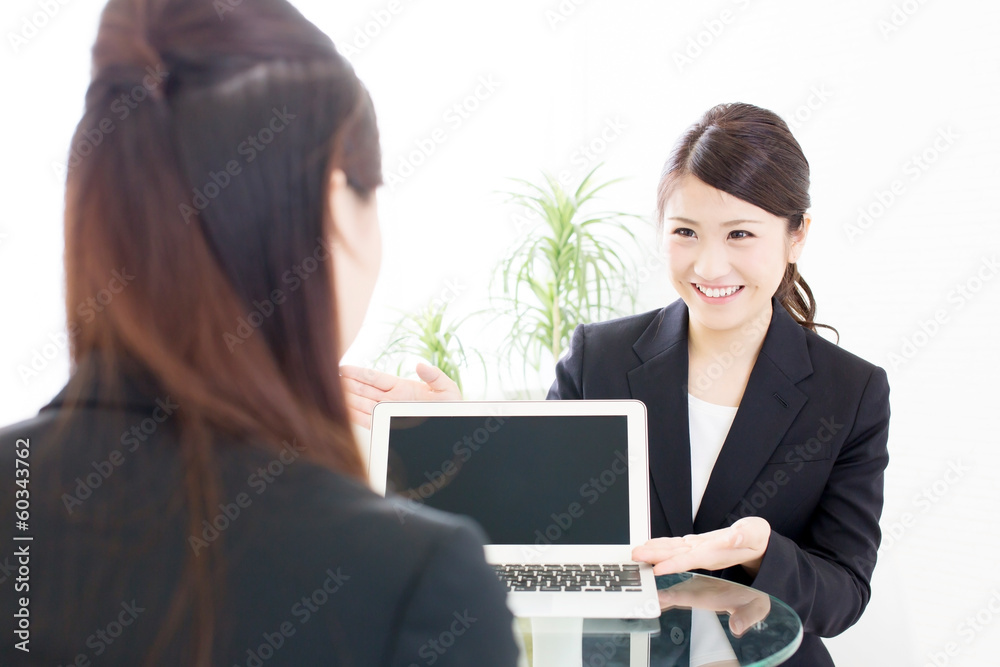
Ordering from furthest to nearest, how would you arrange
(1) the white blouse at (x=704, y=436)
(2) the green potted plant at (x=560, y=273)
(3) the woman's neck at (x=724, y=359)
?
(2) the green potted plant at (x=560, y=273) → (3) the woman's neck at (x=724, y=359) → (1) the white blouse at (x=704, y=436)

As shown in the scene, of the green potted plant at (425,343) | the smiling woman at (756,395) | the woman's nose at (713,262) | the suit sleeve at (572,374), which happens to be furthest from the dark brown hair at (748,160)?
the green potted plant at (425,343)

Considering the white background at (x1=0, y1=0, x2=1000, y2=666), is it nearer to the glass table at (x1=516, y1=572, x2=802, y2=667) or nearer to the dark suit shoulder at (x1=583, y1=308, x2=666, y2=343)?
the dark suit shoulder at (x1=583, y1=308, x2=666, y2=343)

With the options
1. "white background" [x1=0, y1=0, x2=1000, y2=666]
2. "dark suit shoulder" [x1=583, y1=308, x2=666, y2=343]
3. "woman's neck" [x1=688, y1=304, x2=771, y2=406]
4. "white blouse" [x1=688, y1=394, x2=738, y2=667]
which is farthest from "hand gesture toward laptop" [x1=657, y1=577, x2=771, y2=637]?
"white background" [x1=0, y1=0, x2=1000, y2=666]

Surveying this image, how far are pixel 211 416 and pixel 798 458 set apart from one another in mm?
1327

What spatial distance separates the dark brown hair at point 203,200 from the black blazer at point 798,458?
3.81 feet

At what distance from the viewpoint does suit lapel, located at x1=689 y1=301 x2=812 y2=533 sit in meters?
1.57

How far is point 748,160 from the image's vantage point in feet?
5.10

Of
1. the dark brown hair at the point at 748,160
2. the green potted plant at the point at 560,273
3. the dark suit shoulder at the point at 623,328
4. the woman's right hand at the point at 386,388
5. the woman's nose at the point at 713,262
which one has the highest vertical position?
the dark brown hair at the point at 748,160

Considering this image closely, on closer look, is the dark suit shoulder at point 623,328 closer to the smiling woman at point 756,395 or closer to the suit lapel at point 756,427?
the smiling woman at point 756,395

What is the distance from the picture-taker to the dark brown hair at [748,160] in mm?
1558

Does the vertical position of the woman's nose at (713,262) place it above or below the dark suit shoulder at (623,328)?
above

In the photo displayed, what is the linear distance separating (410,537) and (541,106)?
3464 mm

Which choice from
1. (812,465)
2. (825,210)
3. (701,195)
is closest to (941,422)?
(825,210)

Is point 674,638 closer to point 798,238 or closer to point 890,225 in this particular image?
point 798,238
